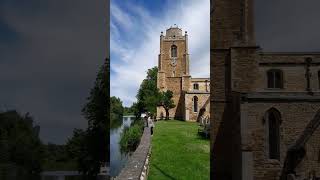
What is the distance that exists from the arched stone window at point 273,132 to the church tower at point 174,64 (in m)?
48.8

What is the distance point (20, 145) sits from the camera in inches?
675

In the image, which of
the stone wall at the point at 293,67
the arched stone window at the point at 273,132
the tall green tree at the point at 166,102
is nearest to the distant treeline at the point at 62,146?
the arched stone window at the point at 273,132

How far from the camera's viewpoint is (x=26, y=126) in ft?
58.9

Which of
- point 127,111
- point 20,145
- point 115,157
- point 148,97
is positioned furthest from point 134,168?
point 148,97

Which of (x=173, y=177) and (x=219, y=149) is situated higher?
(x=219, y=149)

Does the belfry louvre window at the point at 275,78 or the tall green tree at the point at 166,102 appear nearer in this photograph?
the belfry louvre window at the point at 275,78

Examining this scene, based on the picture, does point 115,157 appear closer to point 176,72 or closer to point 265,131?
point 265,131

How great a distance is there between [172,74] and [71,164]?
156 feet

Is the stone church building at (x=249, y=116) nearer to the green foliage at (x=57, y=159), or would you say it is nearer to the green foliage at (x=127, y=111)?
the green foliage at (x=57, y=159)

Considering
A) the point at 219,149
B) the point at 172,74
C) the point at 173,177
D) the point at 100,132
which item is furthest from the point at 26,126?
the point at 172,74

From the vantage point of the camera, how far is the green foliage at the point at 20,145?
1528cm

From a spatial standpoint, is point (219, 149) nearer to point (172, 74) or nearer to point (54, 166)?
point (54, 166)

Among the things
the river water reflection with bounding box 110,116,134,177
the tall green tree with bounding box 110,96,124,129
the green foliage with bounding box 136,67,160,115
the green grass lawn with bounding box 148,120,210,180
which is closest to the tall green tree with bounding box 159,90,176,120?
the green foliage with bounding box 136,67,160,115

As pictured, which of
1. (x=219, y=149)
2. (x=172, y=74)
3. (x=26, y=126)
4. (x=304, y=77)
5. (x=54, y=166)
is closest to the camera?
(x=219, y=149)
